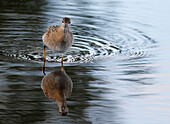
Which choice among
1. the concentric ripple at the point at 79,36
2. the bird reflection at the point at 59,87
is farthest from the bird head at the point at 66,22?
the concentric ripple at the point at 79,36

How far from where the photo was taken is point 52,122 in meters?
6.55

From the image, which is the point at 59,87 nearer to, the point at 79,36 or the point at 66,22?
the point at 66,22

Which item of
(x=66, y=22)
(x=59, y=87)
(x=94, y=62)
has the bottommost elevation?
(x=59, y=87)

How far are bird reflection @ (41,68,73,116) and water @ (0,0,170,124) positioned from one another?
4.2 inches

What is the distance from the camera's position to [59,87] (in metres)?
7.96

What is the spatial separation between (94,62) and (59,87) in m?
1.96

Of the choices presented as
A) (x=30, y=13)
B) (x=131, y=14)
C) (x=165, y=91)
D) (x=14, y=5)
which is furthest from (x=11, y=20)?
(x=165, y=91)

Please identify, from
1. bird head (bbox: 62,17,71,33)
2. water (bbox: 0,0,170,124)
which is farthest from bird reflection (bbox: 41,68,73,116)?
bird head (bbox: 62,17,71,33)

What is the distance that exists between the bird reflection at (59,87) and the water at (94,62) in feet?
0.35

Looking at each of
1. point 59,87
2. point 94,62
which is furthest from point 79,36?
point 59,87

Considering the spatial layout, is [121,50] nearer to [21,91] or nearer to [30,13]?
[21,91]

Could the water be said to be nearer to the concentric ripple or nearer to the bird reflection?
the concentric ripple

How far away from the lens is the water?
7.01 meters

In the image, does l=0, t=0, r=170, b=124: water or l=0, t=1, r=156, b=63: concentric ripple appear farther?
l=0, t=1, r=156, b=63: concentric ripple
